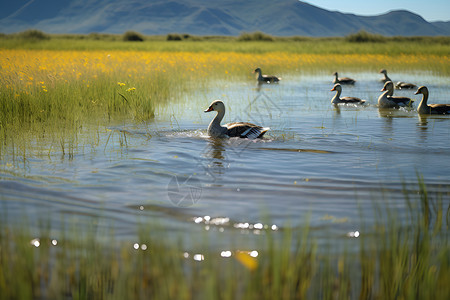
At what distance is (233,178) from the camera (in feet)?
23.6

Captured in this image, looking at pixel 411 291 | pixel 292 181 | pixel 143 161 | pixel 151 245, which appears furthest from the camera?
pixel 143 161

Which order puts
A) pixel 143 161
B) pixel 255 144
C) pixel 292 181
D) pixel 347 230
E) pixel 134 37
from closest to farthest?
pixel 347 230 < pixel 292 181 < pixel 143 161 < pixel 255 144 < pixel 134 37

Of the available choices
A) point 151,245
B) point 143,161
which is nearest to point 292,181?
point 143,161

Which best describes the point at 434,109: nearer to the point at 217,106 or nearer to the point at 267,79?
the point at 217,106

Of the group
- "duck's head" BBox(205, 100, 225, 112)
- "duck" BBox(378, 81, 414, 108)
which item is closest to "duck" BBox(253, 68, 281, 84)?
"duck" BBox(378, 81, 414, 108)

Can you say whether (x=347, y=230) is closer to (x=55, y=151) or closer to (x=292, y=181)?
(x=292, y=181)

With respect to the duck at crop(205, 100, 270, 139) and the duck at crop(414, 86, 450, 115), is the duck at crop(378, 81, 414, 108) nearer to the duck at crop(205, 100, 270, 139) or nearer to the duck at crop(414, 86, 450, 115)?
the duck at crop(414, 86, 450, 115)

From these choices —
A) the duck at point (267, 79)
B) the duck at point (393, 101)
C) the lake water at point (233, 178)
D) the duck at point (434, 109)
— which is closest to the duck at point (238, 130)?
the lake water at point (233, 178)

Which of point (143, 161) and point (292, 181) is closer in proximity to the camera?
point (292, 181)

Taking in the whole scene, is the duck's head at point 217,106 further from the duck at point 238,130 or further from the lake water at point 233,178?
the lake water at point 233,178

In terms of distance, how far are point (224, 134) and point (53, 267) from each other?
680cm

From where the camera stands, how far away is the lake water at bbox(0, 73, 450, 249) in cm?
520

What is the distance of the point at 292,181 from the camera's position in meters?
7.01

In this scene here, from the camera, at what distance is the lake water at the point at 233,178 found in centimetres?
520
